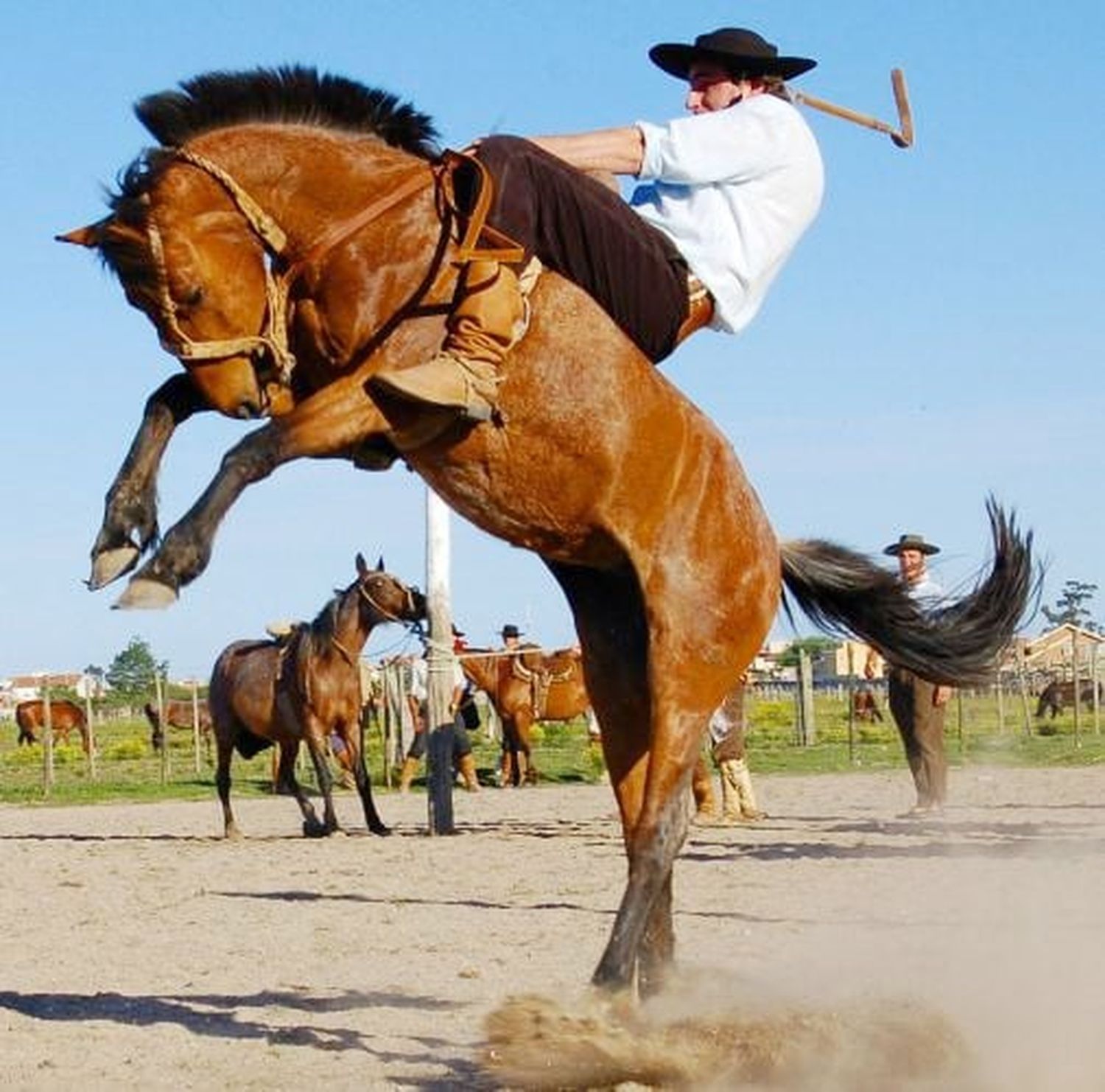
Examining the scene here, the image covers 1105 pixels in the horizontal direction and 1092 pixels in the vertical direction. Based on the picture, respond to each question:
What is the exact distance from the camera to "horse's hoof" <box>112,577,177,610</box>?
5.79m

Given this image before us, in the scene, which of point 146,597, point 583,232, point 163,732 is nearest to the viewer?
point 146,597

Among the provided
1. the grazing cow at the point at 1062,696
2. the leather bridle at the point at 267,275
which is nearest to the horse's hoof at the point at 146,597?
the leather bridle at the point at 267,275

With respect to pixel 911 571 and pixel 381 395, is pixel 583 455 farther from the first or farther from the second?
pixel 911 571

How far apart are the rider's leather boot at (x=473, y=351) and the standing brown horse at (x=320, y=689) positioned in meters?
12.5

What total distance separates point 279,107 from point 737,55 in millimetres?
1505

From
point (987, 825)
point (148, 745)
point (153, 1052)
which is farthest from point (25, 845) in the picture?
point (148, 745)

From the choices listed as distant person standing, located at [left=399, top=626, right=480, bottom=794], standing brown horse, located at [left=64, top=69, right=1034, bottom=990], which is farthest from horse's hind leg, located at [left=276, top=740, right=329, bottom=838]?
standing brown horse, located at [left=64, top=69, right=1034, bottom=990]

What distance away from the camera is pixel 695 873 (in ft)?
45.3

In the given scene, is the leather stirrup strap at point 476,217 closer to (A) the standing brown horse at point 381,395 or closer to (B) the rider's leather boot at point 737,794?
(A) the standing brown horse at point 381,395

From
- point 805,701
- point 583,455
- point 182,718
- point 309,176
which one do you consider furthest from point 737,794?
point 182,718

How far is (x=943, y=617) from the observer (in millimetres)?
8016

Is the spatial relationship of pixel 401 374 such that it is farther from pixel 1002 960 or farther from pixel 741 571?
pixel 1002 960

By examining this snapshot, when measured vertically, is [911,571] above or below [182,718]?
above

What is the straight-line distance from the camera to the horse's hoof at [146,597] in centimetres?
579
